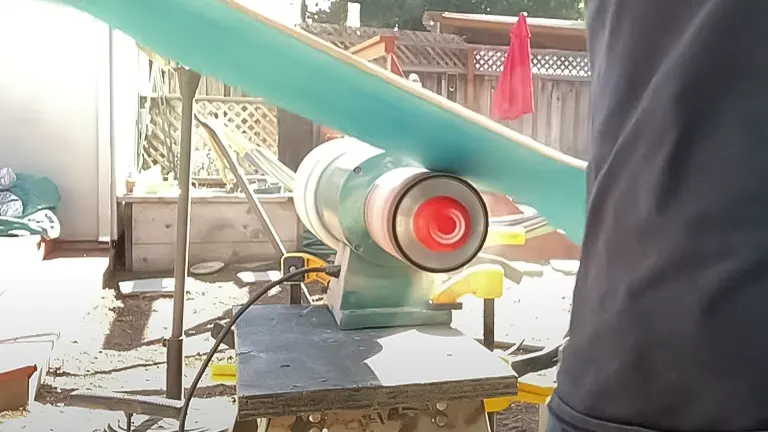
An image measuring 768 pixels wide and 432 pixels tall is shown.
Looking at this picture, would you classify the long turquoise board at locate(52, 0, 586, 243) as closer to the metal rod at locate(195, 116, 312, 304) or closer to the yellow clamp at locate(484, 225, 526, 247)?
the yellow clamp at locate(484, 225, 526, 247)

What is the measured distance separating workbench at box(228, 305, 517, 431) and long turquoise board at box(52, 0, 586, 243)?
0.18 metres

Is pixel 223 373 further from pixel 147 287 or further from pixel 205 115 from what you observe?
pixel 205 115

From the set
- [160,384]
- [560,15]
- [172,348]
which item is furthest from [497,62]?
[172,348]

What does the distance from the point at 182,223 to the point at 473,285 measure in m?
0.45

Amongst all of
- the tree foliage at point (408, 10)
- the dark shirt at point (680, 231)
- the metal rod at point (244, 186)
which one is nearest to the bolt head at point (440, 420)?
the dark shirt at point (680, 231)

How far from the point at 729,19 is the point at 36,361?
76.5 inches

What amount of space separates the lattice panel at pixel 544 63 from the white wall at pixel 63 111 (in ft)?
7.64

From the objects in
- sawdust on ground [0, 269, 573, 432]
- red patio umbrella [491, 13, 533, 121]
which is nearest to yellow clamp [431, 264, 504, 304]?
sawdust on ground [0, 269, 573, 432]

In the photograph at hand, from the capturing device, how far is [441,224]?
689 mm

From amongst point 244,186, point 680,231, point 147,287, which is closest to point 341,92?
point 680,231

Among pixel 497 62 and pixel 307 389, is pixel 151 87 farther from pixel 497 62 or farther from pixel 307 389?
pixel 307 389

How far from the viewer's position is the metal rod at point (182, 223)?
105cm

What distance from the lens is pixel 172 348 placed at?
1.14 m

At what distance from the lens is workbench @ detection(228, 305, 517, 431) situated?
23.9 inches
